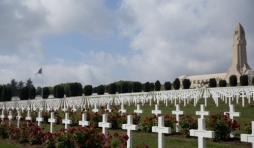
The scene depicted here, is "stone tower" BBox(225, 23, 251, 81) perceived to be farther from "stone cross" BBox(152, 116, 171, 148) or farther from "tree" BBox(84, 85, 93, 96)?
"stone cross" BBox(152, 116, 171, 148)

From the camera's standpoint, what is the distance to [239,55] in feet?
169

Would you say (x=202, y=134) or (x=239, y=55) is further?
(x=239, y=55)

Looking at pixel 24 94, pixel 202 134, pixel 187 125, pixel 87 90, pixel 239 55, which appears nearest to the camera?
pixel 202 134

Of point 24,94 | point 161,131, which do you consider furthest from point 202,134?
point 24,94

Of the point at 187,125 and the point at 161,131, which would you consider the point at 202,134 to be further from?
the point at 187,125

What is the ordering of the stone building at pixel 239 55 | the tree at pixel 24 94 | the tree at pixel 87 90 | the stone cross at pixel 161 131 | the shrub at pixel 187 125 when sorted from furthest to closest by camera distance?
1. the stone building at pixel 239 55
2. the tree at pixel 24 94
3. the tree at pixel 87 90
4. the shrub at pixel 187 125
5. the stone cross at pixel 161 131

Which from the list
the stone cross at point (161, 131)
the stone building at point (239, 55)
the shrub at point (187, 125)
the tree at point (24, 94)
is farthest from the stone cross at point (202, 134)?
the stone building at point (239, 55)

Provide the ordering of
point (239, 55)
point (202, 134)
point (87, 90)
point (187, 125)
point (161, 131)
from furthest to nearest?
point (239, 55)
point (87, 90)
point (187, 125)
point (161, 131)
point (202, 134)

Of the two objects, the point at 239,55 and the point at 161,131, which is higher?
the point at 239,55

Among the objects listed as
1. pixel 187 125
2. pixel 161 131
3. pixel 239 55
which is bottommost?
pixel 187 125

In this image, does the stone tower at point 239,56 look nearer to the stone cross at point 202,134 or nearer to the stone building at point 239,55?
the stone building at point 239,55

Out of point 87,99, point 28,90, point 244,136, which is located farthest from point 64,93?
point 244,136

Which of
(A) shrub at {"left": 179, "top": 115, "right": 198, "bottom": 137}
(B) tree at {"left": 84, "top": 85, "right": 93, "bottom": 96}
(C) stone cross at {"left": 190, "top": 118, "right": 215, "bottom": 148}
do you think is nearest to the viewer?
(C) stone cross at {"left": 190, "top": 118, "right": 215, "bottom": 148}

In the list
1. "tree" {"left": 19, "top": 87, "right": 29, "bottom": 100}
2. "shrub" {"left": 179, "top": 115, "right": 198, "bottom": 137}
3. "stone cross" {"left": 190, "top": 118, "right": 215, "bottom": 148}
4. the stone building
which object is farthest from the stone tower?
"stone cross" {"left": 190, "top": 118, "right": 215, "bottom": 148}
